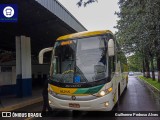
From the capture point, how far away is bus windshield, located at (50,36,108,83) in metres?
9.95

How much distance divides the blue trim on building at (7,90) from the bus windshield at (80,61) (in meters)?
10.3

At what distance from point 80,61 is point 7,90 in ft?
37.7

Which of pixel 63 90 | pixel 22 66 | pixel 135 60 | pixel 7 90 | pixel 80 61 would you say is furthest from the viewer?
pixel 135 60

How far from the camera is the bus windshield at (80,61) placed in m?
9.95

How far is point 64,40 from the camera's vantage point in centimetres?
1095

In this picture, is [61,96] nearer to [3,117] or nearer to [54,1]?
[3,117]

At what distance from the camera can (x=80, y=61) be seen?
33.5 feet

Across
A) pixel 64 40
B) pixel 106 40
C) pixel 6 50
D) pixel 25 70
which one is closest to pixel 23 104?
pixel 25 70

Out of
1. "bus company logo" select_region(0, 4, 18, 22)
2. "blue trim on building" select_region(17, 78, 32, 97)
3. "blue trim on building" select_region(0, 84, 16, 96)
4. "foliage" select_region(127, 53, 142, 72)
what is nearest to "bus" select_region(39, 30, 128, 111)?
"bus company logo" select_region(0, 4, 18, 22)

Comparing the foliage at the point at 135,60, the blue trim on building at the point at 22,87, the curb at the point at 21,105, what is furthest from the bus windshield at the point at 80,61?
the foliage at the point at 135,60

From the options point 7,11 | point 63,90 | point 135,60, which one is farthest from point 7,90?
point 135,60

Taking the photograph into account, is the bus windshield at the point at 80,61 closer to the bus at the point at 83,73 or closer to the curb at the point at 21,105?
the bus at the point at 83,73

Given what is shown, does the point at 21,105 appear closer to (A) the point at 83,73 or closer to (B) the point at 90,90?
(A) the point at 83,73

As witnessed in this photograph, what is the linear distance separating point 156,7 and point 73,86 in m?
8.31
